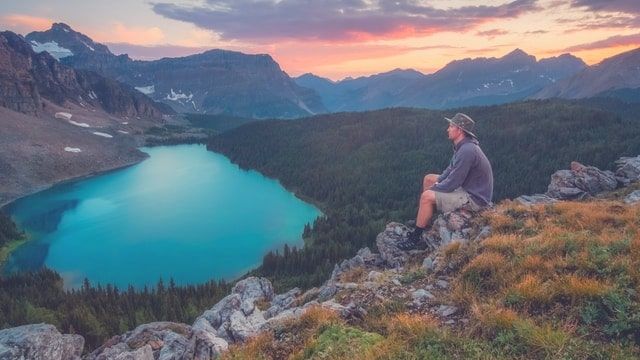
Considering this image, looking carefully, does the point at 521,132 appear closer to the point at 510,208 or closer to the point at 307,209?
the point at 307,209

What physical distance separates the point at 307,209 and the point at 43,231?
6859 cm

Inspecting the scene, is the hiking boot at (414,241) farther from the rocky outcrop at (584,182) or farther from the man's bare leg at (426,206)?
the rocky outcrop at (584,182)

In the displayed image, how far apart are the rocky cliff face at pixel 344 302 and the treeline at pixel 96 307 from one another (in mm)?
25988

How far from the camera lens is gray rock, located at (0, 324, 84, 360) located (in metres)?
19.0

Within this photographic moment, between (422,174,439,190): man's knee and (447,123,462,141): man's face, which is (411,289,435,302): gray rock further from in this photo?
(422,174,439,190): man's knee

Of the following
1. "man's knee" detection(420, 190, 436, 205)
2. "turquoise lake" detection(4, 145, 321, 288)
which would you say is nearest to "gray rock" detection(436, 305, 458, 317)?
"man's knee" detection(420, 190, 436, 205)

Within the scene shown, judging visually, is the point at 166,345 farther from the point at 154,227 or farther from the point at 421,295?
the point at 154,227

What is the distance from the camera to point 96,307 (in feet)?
184

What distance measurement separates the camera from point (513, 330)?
866 centimetres

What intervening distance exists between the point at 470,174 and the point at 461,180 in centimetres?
79

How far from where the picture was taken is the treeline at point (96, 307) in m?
48.9

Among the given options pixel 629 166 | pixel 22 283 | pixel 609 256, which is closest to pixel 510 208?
pixel 609 256

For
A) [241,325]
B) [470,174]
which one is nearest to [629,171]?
[470,174]

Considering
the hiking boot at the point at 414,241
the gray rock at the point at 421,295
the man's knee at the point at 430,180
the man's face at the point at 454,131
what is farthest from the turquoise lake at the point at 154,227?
the gray rock at the point at 421,295
